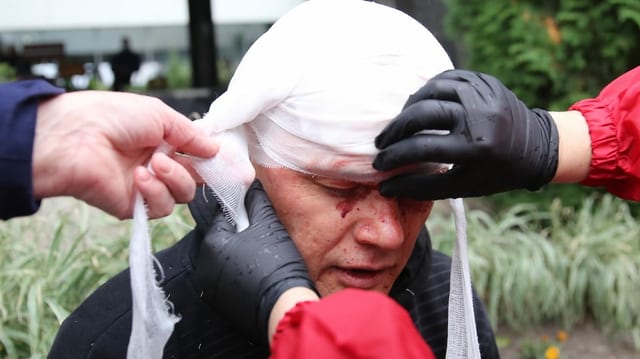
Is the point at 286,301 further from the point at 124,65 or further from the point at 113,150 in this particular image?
the point at 124,65

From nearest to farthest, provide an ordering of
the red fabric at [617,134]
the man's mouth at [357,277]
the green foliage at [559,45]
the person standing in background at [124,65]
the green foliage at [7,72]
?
the man's mouth at [357,277]
the red fabric at [617,134]
the green foliage at [559,45]
the green foliage at [7,72]
the person standing in background at [124,65]

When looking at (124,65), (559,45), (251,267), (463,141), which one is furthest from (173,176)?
(124,65)

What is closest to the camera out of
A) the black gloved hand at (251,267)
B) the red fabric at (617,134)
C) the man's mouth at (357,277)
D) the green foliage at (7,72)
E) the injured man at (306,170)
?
the black gloved hand at (251,267)

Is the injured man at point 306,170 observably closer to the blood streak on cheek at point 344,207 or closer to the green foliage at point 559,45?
the blood streak on cheek at point 344,207

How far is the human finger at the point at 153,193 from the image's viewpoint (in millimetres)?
1495

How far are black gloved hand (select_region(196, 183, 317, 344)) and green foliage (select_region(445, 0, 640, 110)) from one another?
3584 mm

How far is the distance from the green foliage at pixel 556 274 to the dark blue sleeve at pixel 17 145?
114 inches

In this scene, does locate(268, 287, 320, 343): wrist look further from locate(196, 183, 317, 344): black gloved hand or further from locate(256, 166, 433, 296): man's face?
locate(256, 166, 433, 296): man's face

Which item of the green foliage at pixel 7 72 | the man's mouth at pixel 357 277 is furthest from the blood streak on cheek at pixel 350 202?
the green foliage at pixel 7 72

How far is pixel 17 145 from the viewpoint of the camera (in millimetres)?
1366

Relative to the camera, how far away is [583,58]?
4.96 metres

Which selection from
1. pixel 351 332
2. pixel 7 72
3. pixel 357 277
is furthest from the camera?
pixel 7 72

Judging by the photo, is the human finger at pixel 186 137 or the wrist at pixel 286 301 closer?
the wrist at pixel 286 301

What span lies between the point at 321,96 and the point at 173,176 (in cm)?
35
